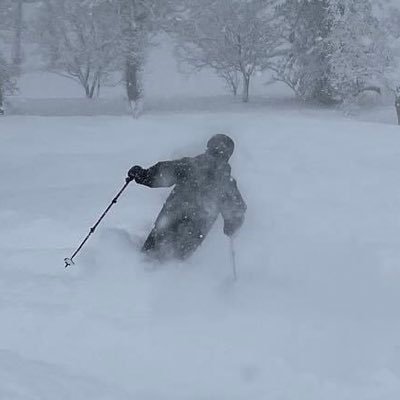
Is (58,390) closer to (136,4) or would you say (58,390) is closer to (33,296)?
(33,296)

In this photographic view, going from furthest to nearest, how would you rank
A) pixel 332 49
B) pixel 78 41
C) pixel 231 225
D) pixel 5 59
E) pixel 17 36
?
1. pixel 17 36
2. pixel 78 41
3. pixel 5 59
4. pixel 332 49
5. pixel 231 225

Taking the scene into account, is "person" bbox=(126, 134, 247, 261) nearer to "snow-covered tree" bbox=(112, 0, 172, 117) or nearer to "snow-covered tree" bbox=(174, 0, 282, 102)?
"snow-covered tree" bbox=(112, 0, 172, 117)

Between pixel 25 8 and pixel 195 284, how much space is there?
40.4m

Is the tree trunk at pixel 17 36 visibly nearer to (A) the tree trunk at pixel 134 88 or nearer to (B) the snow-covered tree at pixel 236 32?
(B) the snow-covered tree at pixel 236 32

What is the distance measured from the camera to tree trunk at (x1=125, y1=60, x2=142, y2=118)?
20891 mm

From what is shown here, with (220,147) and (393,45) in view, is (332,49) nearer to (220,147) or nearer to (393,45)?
(393,45)

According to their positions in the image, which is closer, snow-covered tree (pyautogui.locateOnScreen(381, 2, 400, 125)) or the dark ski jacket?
the dark ski jacket

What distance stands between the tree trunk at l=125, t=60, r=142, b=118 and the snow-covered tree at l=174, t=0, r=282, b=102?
3.34 m

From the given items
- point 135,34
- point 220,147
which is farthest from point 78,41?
point 220,147

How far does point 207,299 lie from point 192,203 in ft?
3.54

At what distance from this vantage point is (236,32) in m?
24.5

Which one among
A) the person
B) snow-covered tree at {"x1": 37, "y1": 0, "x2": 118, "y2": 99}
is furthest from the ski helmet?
snow-covered tree at {"x1": 37, "y1": 0, "x2": 118, "y2": 99}

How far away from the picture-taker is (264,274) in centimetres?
634

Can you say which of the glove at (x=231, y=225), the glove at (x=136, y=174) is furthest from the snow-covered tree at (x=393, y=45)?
the glove at (x=136, y=174)
